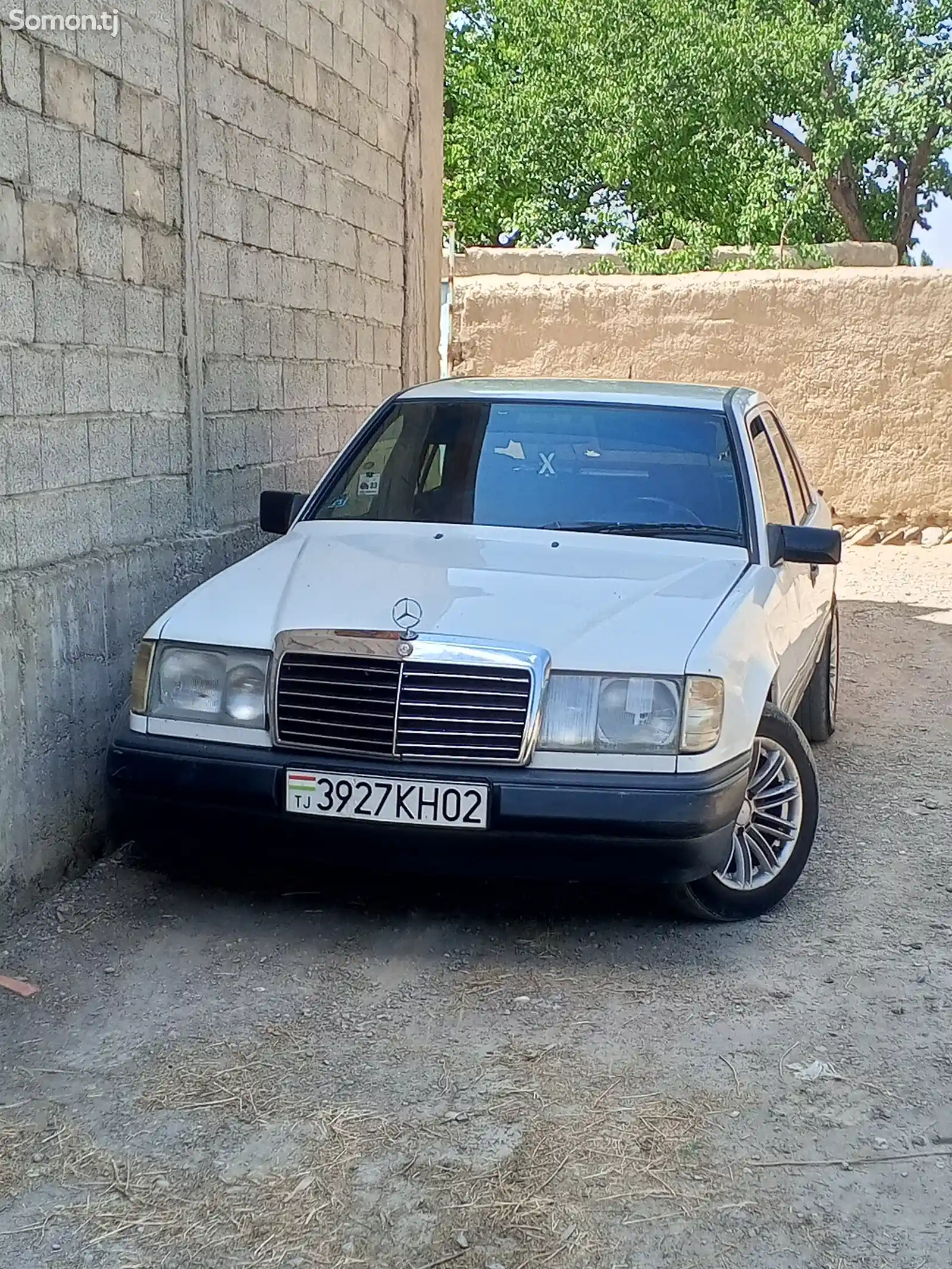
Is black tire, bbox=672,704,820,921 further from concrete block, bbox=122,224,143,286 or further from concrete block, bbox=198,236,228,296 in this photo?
concrete block, bbox=198,236,228,296

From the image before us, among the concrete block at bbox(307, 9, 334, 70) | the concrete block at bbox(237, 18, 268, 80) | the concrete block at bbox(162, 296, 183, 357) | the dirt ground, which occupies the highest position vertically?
the concrete block at bbox(307, 9, 334, 70)

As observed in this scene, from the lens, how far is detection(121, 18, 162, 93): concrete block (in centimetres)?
497

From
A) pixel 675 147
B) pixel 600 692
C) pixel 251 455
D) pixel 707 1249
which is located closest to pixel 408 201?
pixel 251 455

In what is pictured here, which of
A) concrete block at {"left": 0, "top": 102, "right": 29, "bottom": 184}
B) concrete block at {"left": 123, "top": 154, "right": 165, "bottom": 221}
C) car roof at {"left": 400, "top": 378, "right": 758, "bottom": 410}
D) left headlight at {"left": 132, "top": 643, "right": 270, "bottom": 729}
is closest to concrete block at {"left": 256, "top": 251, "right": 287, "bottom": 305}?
concrete block at {"left": 123, "top": 154, "right": 165, "bottom": 221}

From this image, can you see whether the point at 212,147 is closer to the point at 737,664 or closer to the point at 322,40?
the point at 322,40

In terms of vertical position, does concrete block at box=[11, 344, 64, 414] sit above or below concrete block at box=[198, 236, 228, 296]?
Result: below

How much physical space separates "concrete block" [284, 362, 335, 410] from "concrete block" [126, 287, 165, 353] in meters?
1.39

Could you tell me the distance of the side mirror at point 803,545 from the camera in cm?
468

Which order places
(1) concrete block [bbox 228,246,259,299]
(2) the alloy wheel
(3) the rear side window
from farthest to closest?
(1) concrete block [bbox 228,246,259,299] < (3) the rear side window < (2) the alloy wheel

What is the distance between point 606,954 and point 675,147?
18.8m

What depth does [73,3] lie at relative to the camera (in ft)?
14.9

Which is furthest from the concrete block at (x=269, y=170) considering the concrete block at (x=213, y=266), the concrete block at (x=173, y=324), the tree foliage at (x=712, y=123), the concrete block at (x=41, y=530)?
the tree foliage at (x=712, y=123)

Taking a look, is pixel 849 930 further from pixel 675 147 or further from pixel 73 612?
pixel 675 147

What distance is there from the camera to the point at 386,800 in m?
3.80
